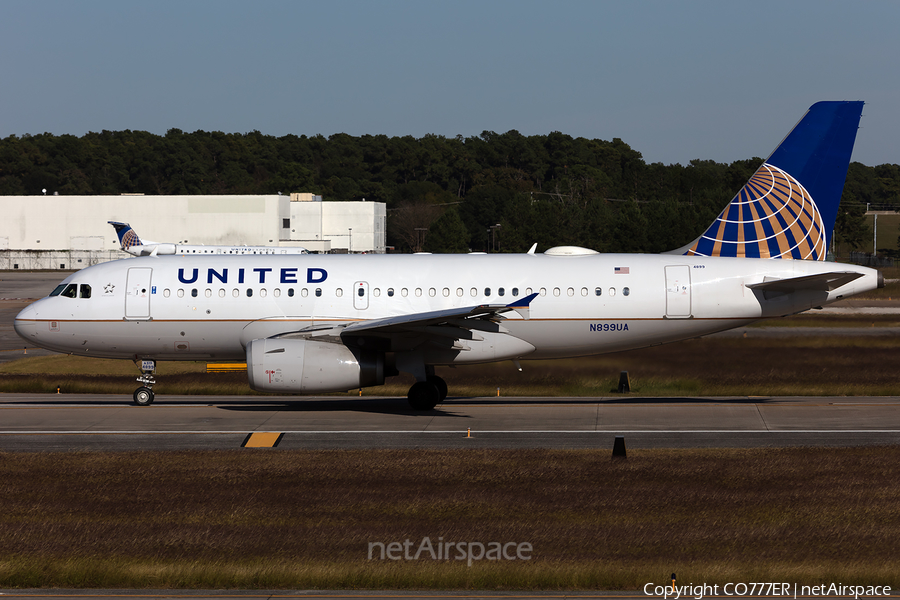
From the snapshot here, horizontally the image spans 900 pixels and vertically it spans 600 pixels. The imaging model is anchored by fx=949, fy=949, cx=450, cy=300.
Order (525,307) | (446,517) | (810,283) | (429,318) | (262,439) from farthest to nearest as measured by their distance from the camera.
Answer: (525,307) < (810,283) < (429,318) < (262,439) < (446,517)

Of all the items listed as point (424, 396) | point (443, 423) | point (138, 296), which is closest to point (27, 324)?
point (138, 296)

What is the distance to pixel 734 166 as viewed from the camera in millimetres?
142625

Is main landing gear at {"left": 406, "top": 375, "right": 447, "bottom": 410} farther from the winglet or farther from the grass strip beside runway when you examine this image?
the grass strip beside runway

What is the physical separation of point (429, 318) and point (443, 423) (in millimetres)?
2820

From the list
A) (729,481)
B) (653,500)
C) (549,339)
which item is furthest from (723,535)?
(549,339)

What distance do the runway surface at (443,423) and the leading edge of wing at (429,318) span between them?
2.50 metres

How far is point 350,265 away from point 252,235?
107m

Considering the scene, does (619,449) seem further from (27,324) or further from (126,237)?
(126,237)

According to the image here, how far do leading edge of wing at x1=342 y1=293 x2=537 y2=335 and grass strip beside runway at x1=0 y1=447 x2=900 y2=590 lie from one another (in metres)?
4.77

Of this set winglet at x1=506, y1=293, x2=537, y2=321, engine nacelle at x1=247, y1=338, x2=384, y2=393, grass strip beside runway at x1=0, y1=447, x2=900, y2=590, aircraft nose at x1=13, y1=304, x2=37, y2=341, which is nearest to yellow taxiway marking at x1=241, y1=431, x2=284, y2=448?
grass strip beside runway at x1=0, y1=447, x2=900, y2=590

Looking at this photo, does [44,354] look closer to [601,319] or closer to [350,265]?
[350,265]

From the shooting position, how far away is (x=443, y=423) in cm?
2488

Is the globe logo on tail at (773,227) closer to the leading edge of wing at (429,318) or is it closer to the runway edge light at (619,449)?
the leading edge of wing at (429,318)

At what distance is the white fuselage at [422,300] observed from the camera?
2688 centimetres
